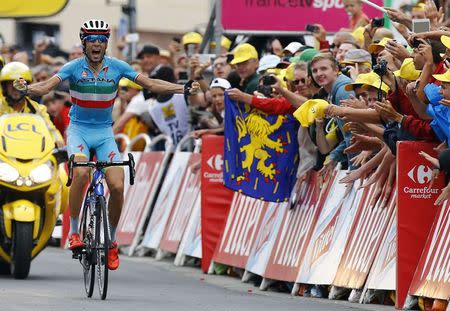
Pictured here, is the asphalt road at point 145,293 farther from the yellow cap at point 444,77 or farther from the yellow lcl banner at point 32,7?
the yellow lcl banner at point 32,7

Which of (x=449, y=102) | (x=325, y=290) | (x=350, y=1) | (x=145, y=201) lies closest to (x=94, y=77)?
(x=325, y=290)

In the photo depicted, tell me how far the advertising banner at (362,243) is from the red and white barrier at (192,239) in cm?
454

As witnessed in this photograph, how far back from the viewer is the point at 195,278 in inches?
685

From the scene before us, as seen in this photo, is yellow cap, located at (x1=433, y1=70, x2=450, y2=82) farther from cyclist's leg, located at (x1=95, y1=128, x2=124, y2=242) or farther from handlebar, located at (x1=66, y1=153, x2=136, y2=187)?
cyclist's leg, located at (x1=95, y1=128, x2=124, y2=242)

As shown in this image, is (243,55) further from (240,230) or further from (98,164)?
(98,164)

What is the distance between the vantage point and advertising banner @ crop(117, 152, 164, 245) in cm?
2147

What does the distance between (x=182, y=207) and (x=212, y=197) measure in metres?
1.64

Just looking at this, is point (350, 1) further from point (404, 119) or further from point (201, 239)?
point (404, 119)

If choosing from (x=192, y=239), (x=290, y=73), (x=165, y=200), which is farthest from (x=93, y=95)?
(x=165, y=200)

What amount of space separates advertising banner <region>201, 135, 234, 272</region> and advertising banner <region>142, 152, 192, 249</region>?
176 cm

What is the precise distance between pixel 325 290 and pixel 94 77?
2802 millimetres

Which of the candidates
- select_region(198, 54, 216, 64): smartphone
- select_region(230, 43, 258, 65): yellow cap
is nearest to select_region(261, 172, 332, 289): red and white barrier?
select_region(230, 43, 258, 65): yellow cap

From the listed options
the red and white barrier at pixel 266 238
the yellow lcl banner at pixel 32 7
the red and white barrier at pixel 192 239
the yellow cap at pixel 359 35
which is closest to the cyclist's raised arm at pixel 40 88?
the red and white barrier at pixel 266 238

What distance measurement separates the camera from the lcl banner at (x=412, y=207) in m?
13.2
